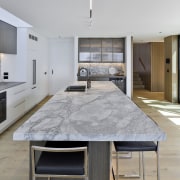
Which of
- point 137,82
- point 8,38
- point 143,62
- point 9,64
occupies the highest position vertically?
point 143,62

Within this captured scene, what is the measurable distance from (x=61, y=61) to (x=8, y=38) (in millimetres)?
4387

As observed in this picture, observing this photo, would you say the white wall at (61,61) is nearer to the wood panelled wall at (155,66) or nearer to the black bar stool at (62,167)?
the wood panelled wall at (155,66)

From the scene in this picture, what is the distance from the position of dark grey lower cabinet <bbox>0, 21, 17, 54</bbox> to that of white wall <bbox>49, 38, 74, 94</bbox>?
12.1 feet

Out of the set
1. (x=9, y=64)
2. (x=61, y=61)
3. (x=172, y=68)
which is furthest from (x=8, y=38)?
(x=172, y=68)

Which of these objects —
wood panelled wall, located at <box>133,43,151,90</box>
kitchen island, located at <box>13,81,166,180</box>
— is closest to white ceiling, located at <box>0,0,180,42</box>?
kitchen island, located at <box>13,81,166,180</box>

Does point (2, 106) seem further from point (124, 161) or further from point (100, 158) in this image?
point (100, 158)

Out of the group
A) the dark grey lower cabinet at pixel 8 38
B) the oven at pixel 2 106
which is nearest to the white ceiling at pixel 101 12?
the dark grey lower cabinet at pixel 8 38

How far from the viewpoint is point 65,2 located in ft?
14.4

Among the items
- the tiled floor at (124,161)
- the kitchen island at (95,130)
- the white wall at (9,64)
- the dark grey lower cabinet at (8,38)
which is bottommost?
the tiled floor at (124,161)

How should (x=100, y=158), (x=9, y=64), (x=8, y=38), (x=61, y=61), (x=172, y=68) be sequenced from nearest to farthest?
(x=100, y=158)
(x=8, y=38)
(x=9, y=64)
(x=172, y=68)
(x=61, y=61)

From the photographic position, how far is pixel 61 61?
10438 millimetres

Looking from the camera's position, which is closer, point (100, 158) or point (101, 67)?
point (100, 158)

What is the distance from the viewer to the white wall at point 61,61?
10406 millimetres

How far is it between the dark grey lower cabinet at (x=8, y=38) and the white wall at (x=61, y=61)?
12.1ft
